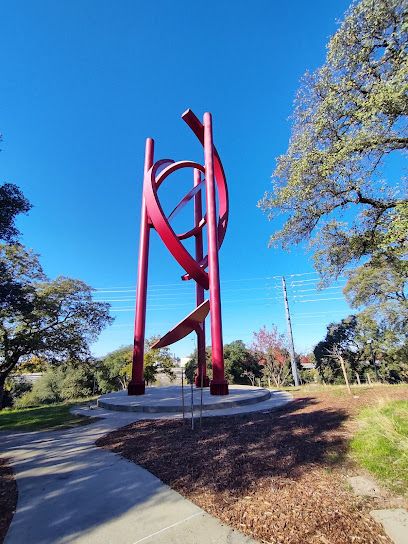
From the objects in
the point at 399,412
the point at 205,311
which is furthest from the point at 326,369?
the point at 399,412

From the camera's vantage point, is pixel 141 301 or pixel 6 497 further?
pixel 141 301

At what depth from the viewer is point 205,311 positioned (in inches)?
445

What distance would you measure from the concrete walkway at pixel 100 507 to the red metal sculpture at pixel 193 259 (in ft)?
20.1

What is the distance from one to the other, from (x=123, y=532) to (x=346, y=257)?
28.2 ft

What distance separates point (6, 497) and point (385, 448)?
15.7 ft

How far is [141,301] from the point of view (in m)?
12.1

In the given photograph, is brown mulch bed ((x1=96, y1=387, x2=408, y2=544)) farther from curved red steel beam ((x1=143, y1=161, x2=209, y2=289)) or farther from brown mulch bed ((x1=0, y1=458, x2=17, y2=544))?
curved red steel beam ((x1=143, y1=161, x2=209, y2=289))

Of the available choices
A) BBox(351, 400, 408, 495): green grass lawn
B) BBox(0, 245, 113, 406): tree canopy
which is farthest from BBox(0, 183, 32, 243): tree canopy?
BBox(351, 400, 408, 495): green grass lawn

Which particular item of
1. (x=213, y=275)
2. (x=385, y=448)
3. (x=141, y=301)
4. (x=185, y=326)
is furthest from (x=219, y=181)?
(x=385, y=448)

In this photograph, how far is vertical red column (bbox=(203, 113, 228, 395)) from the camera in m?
9.80

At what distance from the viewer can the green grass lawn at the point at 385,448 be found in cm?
295

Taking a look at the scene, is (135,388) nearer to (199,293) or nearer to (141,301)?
(141,301)

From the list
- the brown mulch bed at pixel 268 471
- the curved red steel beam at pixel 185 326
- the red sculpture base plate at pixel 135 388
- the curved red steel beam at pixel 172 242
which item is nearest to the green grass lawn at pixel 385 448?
the brown mulch bed at pixel 268 471

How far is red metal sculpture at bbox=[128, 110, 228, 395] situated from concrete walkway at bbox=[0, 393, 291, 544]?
6.14 meters
